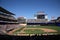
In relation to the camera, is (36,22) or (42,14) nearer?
(36,22)

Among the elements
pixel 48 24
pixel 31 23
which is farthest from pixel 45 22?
pixel 31 23

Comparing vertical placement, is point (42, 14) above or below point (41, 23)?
above

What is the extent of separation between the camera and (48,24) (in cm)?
3103

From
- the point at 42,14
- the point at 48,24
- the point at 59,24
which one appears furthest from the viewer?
the point at 42,14

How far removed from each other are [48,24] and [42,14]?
249 inches

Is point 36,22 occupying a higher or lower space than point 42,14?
lower

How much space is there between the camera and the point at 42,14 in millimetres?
36438
